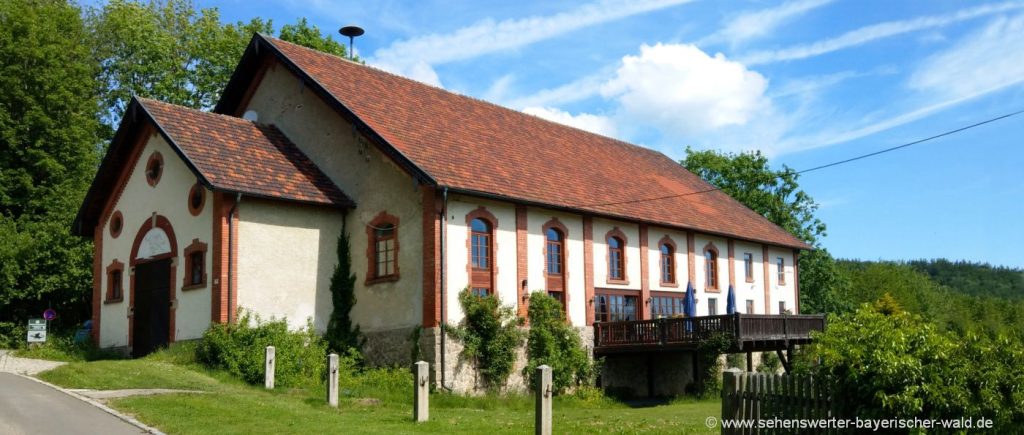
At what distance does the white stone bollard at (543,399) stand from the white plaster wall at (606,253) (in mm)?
15897

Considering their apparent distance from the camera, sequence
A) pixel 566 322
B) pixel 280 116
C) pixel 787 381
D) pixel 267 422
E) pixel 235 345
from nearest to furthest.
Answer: pixel 787 381 < pixel 267 422 < pixel 235 345 < pixel 566 322 < pixel 280 116

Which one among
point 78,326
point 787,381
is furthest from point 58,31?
point 787,381

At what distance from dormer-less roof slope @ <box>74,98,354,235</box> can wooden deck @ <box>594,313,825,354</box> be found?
888cm

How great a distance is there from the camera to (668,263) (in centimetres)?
3353

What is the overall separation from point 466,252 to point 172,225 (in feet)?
27.8

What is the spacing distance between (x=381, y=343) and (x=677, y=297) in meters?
12.1

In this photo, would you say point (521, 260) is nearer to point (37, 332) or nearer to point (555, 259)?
point (555, 259)

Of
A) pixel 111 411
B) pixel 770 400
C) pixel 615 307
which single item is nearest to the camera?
pixel 770 400

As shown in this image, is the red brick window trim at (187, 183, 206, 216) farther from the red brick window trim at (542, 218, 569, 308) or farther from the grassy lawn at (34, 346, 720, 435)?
the red brick window trim at (542, 218, 569, 308)

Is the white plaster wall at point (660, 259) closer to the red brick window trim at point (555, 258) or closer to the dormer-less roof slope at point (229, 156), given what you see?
the red brick window trim at point (555, 258)

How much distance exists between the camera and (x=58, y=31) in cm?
4206

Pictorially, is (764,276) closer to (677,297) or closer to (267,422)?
(677,297)

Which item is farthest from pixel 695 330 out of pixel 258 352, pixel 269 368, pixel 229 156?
pixel 229 156

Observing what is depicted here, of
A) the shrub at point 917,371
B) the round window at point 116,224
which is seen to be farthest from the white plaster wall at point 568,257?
the shrub at point 917,371
